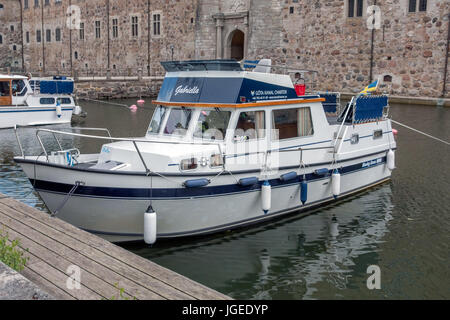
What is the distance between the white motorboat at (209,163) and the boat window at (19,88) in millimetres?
13928

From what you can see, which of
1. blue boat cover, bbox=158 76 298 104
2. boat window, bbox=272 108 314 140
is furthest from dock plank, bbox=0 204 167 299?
boat window, bbox=272 108 314 140

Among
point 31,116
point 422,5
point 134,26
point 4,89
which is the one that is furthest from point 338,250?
point 134,26

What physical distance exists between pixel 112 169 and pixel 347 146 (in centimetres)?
497

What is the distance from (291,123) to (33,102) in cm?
1587

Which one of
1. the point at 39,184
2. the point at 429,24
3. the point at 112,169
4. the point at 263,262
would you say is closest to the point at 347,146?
the point at 263,262

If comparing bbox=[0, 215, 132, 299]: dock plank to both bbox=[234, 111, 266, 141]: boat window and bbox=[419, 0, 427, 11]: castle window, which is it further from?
bbox=[419, 0, 427, 11]: castle window

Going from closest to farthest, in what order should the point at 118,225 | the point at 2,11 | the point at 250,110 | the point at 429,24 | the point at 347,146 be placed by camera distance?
the point at 118,225, the point at 250,110, the point at 347,146, the point at 429,24, the point at 2,11

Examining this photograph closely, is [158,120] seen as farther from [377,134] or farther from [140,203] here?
[377,134]

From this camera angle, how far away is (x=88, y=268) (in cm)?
542

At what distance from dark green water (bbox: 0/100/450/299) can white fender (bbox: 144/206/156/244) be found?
17.7 inches

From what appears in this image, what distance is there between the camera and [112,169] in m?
7.65

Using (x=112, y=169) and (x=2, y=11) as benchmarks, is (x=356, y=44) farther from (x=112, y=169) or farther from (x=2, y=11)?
(x=2, y=11)

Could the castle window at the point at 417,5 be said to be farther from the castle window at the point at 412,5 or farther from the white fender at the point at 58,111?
the white fender at the point at 58,111

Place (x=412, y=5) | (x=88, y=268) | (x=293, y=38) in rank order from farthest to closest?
(x=293, y=38) → (x=412, y=5) → (x=88, y=268)
